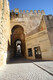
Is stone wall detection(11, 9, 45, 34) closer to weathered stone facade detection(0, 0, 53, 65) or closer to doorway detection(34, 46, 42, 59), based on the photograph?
weathered stone facade detection(0, 0, 53, 65)

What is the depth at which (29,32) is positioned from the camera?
1341cm

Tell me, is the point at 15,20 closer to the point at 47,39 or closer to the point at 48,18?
the point at 48,18

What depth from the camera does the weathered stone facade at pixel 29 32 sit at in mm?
8266

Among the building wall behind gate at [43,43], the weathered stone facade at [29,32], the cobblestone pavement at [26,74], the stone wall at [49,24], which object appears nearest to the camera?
the cobblestone pavement at [26,74]

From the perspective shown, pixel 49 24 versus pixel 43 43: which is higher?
pixel 49 24

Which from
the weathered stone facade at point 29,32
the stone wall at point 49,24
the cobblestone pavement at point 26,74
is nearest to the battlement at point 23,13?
the weathered stone facade at point 29,32

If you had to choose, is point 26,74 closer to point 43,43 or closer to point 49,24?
point 43,43

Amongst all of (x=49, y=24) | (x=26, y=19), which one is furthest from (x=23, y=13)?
(x=49, y=24)

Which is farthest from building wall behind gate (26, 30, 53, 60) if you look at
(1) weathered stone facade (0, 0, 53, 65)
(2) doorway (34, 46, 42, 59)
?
(2) doorway (34, 46, 42, 59)

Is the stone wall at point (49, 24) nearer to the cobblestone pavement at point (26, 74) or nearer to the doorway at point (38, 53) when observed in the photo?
the doorway at point (38, 53)

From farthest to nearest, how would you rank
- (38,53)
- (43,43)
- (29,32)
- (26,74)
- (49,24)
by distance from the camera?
(38,53), (29,32), (49,24), (43,43), (26,74)

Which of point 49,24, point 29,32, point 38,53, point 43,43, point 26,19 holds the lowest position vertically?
point 38,53

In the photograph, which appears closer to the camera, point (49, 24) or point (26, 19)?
point (49, 24)

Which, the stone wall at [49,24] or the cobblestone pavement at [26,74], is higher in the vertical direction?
the stone wall at [49,24]
